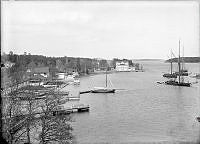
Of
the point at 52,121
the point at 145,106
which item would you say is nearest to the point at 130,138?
the point at 52,121

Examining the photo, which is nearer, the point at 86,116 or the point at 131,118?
the point at 131,118

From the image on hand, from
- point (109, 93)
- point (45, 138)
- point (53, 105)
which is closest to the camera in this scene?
point (45, 138)

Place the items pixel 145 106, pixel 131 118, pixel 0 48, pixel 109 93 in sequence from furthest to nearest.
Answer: pixel 109 93 → pixel 145 106 → pixel 131 118 → pixel 0 48

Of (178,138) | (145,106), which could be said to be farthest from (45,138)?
(145,106)

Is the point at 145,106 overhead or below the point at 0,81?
below

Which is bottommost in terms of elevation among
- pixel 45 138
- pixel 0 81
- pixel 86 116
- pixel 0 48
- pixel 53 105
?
pixel 86 116

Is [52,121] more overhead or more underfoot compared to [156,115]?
more overhead

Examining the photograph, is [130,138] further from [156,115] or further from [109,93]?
[109,93]

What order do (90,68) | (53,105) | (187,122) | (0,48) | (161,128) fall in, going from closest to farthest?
(0,48), (53,105), (161,128), (187,122), (90,68)

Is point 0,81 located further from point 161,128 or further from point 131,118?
point 131,118
